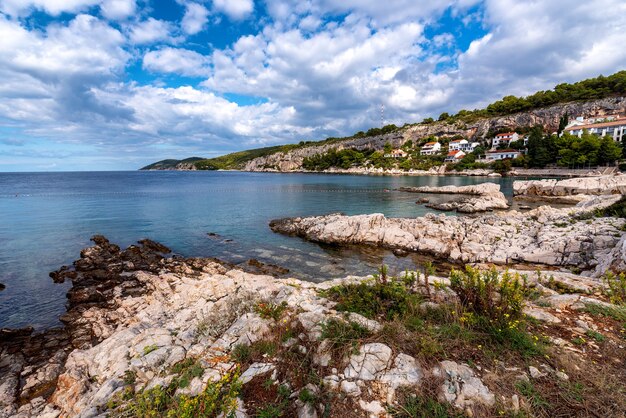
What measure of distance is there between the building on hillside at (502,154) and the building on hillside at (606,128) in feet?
56.9

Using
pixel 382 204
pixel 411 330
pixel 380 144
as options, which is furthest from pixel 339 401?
pixel 380 144

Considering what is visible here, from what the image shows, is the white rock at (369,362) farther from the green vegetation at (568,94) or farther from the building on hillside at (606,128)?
the green vegetation at (568,94)

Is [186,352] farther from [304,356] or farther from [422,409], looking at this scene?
[422,409]

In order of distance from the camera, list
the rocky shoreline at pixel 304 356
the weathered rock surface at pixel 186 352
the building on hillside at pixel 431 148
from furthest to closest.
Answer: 1. the building on hillside at pixel 431 148
2. the weathered rock surface at pixel 186 352
3. the rocky shoreline at pixel 304 356

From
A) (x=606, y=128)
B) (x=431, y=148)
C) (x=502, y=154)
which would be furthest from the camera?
(x=431, y=148)

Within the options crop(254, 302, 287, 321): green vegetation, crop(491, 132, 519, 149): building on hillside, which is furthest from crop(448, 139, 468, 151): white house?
crop(254, 302, 287, 321): green vegetation

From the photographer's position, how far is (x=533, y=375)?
4383 mm

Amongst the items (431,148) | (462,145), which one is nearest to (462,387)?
(431,148)

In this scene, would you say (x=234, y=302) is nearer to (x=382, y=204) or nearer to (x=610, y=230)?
(x=610, y=230)

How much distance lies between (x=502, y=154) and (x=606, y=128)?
28440 millimetres

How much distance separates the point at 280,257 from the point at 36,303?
40.6 feet

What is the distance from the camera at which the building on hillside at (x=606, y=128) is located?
282 ft

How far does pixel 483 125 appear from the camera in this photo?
131 meters

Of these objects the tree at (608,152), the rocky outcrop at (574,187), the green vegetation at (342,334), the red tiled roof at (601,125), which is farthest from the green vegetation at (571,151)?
the green vegetation at (342,334)
